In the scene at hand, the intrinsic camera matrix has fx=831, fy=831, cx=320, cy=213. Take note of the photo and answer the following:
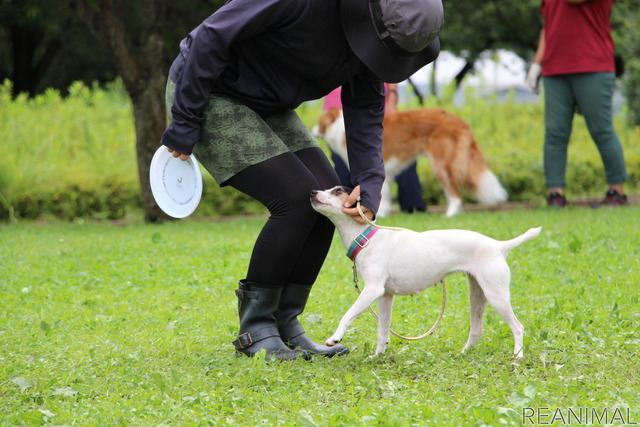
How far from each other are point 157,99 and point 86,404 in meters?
6.59

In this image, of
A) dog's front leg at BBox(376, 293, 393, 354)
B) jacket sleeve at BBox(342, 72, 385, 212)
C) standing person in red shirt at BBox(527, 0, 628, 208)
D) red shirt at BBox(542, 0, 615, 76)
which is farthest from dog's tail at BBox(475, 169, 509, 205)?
dog's front leg at BBox(376, 293, 393, 354)

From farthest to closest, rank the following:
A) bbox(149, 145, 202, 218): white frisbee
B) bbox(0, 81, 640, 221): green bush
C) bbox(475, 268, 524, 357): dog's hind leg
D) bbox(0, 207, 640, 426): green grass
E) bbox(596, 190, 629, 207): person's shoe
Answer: bbox(0, 81, 640, 221): green bush
bbox(596, 190, 629, 207): person's shoe
bbox(149, 145, 202, 218): white frisbee
bbox(475, 268, 524, 357): dog's hind leg
bbox(0, 207, 640, 426): green grass

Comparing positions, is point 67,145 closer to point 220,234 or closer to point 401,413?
point 220,234

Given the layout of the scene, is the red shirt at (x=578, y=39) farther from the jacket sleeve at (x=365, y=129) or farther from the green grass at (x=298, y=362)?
the jacket sleeve at (x=365, y=129)

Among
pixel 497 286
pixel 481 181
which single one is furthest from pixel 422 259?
pixel 481 181

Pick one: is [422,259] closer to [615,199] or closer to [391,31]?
[391,31]

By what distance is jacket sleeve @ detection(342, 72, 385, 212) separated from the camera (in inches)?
145

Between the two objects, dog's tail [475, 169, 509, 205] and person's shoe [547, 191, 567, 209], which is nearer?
person's shoe [547, 191, 567, 209]

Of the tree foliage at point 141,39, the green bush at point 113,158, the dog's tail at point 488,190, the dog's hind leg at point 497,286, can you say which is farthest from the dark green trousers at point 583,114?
the dog's hind leg at point 497,286

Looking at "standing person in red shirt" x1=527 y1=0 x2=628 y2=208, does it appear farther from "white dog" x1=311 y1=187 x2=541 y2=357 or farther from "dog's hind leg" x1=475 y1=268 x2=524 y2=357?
"dog's hind leg" x1=475 y1=268 x2=524 y2=357

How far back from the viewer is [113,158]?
37.6ft

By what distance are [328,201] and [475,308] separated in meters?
0.82

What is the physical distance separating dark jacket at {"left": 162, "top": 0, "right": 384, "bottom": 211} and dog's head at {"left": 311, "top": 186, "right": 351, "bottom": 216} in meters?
0.11

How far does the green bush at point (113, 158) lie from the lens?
1020cm
